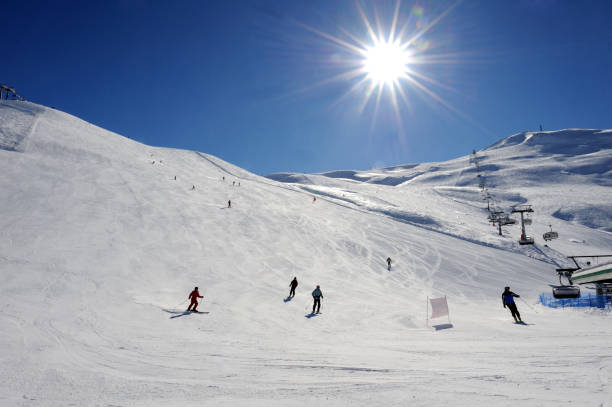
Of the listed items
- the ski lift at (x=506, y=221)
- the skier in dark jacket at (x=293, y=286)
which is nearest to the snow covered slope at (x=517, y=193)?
the ski lift at (x=506, y=221)

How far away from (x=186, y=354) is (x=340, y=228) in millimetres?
28877

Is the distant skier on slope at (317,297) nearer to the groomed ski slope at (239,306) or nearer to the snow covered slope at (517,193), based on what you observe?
the groomed ski slope at (239,306)

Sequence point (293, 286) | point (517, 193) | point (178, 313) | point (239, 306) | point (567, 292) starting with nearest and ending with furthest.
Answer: point (178, 313), point (239, 306), point (293, 286), point (567, 292), point (517, 193)

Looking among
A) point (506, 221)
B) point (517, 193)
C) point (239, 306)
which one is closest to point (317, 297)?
point (239, 306)

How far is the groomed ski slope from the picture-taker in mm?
5930

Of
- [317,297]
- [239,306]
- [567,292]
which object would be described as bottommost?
[239,306]

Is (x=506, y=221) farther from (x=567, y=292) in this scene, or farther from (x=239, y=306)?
(x=239, y=306)

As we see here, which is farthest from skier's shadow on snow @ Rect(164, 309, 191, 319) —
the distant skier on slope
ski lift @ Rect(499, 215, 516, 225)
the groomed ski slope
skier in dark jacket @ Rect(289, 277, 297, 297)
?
ski lift @ Rect(499, 215, 516, 225)

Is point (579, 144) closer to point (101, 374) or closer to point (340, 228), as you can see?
point (340, 228)

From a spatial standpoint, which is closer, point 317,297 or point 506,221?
point 317,297

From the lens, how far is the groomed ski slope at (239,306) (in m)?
5.93

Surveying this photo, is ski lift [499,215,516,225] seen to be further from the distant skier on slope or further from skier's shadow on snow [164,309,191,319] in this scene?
skier's shadow on snow [164,309,191,319]

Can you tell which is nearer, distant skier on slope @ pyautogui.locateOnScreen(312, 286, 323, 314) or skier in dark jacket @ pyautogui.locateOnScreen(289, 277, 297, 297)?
distant skier on slope @ pyautogui.locateOnScreen(312, 286, 323, 314)

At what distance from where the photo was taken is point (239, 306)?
15.0m
